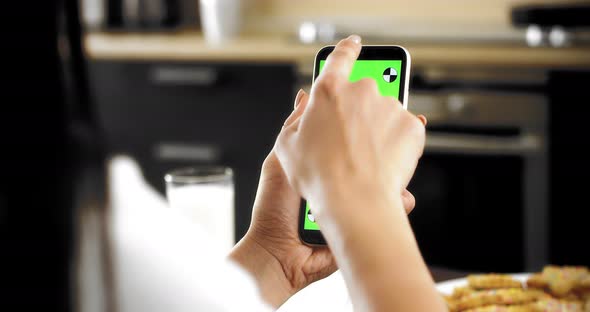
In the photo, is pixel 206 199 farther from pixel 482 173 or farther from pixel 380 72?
pixel 482 173

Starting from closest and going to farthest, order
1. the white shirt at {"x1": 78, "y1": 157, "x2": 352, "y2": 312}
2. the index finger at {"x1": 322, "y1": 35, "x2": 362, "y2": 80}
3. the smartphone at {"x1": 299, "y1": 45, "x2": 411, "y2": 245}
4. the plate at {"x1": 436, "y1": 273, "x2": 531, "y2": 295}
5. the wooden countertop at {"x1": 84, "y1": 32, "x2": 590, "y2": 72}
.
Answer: the white shirt at {"x1": 78, "y1": 157, "x2": 352, "y2": 312} < the index finger at {"x1": 322, "y1": 35, "x2": 362, "y2": 80} < the smartphone at {"x1": 299, "y1": 45, "x2": 411, "y2": 245} < the plate at {"x1": 436, "y1": 273, "x2": 531, "y2": 295} < the wooden countertop at {"x1": 84, "y1": 32, "x2": 590, "y2": 72}

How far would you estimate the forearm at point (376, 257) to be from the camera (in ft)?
1.27

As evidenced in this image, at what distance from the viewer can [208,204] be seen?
803mm

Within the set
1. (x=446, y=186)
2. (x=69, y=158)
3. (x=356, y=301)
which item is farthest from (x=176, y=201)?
(x=446, y=186)

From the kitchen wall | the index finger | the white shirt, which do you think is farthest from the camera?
the kitchen wall

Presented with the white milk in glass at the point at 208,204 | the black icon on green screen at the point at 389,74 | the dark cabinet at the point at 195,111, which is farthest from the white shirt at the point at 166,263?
the dark cabinet at the point at 195,111

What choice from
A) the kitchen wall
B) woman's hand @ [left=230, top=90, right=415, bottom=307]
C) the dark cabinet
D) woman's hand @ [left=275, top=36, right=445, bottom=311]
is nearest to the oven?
the kitchen wall

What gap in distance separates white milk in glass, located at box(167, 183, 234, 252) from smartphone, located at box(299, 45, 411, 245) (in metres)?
0.18

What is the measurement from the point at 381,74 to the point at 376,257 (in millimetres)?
256

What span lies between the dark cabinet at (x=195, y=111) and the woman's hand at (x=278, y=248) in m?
1.28

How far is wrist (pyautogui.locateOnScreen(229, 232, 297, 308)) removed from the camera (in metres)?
0.62

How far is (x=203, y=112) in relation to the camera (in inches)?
80.7

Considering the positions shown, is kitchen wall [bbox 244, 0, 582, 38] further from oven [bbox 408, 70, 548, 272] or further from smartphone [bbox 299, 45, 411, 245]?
smartphone [bbox 299, 45, 411, 245]

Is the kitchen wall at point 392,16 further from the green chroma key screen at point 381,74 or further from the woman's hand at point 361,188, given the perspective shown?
the woman's hand at point 361,188
